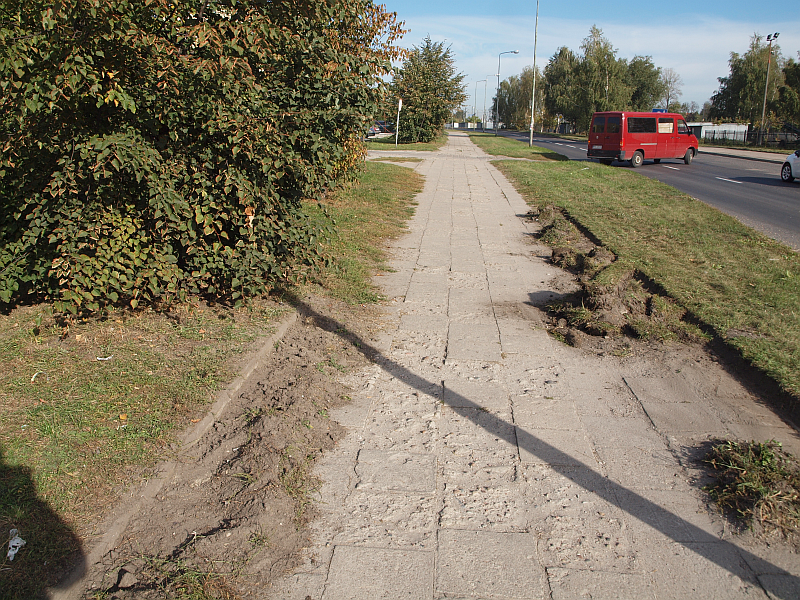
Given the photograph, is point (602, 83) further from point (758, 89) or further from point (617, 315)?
point (617, 315)

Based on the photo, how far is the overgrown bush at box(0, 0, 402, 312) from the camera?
14.5 feet

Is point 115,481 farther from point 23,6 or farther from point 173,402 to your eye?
point 23,6

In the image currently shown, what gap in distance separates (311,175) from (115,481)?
3132 millimetres

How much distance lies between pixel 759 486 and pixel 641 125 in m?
27.5

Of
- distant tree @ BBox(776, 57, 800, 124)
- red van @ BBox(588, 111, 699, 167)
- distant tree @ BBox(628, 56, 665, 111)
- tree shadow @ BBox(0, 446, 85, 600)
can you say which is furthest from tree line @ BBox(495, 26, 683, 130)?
tree shadow @ BBox(0, 446, 85, 600)

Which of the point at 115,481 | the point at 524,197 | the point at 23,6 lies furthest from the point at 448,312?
the point at 524,197

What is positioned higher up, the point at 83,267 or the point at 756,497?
the point at 83,267

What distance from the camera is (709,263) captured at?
8320mm

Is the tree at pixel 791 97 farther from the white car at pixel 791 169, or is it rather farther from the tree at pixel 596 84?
the white car at pixel 791 169

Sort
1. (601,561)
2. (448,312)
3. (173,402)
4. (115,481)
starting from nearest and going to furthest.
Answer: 1. (601,561)
2. (115,481)
3. (173,402)
4. (448,312)

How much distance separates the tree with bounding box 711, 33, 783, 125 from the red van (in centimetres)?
4400

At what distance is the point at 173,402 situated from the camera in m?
4.09

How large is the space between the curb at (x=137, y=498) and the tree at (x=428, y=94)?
38131 millimetres

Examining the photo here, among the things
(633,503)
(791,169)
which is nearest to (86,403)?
(633,503)
